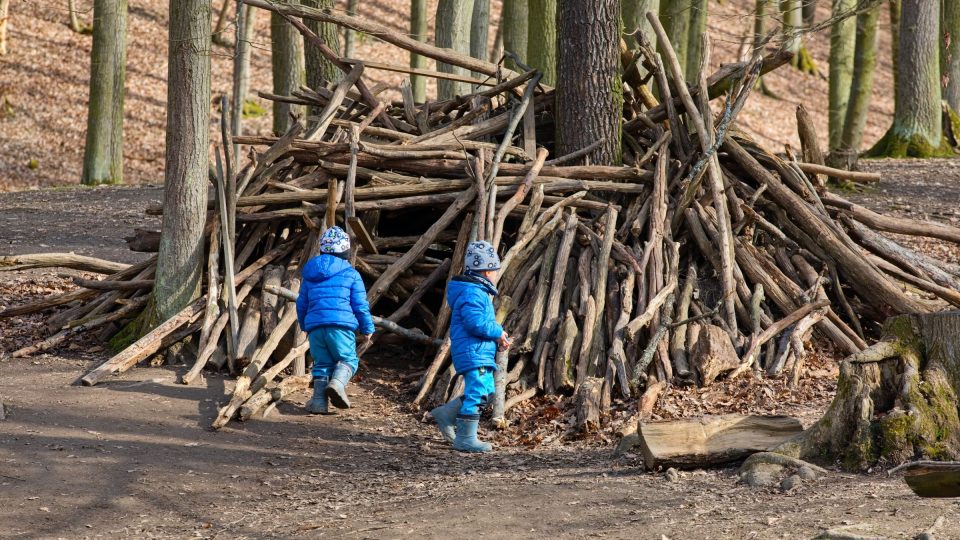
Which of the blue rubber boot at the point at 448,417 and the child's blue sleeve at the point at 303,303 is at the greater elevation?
the child's blue sleeve at the point at 303,303

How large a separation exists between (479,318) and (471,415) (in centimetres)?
65

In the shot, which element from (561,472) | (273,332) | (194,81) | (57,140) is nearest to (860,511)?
(561,472)

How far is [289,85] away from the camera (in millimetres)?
15766

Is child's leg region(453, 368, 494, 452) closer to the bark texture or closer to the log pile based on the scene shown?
the log pile

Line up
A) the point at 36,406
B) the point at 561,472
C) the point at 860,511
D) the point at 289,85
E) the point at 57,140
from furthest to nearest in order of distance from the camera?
the point at 57,140, the point at 289,85, the point at 36,406, the point at 561,472, the point at 860,511

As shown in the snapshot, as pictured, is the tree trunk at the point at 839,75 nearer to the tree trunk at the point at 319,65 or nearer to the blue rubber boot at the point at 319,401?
the tree trunk at the point at 319,65

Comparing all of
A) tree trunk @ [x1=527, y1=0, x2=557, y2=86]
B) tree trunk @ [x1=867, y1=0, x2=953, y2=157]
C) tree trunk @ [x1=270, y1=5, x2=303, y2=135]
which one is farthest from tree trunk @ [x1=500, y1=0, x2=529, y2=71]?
tree trunk @ [x1=867, y1=0, x2=953, y2=157]

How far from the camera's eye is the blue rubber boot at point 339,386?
23.6ft

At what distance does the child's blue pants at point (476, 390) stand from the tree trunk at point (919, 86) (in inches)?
487

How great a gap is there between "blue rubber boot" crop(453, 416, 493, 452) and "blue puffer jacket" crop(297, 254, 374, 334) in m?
1.16

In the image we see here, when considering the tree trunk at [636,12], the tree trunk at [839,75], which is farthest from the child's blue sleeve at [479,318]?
the tree trunk at [839,75]

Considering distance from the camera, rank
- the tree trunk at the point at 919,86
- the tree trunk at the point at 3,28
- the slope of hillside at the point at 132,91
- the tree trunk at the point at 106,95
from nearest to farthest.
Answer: the tree trunk at the point at 919,86 → the tree trunk at the point at 106,95 → the slope of hillside at the point at 132,91 → the tree trunk at the point at 3,28

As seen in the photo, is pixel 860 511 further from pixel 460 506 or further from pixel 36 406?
pixel 36 406

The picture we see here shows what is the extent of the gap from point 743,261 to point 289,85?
9.27 meters
